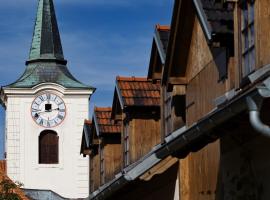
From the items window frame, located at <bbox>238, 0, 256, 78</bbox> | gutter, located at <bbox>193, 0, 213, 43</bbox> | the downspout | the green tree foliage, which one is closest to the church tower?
the green tree foliage

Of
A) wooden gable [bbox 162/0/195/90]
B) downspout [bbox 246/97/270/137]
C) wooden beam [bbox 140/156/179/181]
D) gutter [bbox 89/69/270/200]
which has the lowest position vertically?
downspout [bbox 246/97/270/137]

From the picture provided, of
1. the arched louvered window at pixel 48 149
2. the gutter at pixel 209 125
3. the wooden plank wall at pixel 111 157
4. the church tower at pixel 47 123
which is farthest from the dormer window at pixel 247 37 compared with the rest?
the arched louvered window at pixel 48 149

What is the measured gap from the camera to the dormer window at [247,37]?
567 inches

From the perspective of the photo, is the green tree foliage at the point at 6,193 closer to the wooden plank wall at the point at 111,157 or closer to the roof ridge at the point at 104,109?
the wooden plank wall at the point at 111,157

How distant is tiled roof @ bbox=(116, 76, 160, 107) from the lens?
1072 inches

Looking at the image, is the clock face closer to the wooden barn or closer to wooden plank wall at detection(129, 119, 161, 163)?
wooden plank wall at detection(129, 119, 161, 163)

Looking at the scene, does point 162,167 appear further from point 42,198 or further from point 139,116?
point 42,198

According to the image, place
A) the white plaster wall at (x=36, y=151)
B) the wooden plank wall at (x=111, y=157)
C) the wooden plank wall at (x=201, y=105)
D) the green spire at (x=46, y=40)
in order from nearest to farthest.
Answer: the wooden plank wall at (x=201, y=105) < the wooden plank wall at (x=111, y=157) < the white plaster wall at (x=36, y=151) < the green spire at (x=46, y=40)

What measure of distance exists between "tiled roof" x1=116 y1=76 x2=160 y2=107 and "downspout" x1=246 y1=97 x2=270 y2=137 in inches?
606

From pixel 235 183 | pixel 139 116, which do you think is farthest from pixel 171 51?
pixel 139 116

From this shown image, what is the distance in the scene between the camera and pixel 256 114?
1130 cm

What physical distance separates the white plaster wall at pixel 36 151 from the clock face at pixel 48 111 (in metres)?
0.27

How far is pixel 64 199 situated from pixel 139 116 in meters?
39.1

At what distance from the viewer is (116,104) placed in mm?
29438
